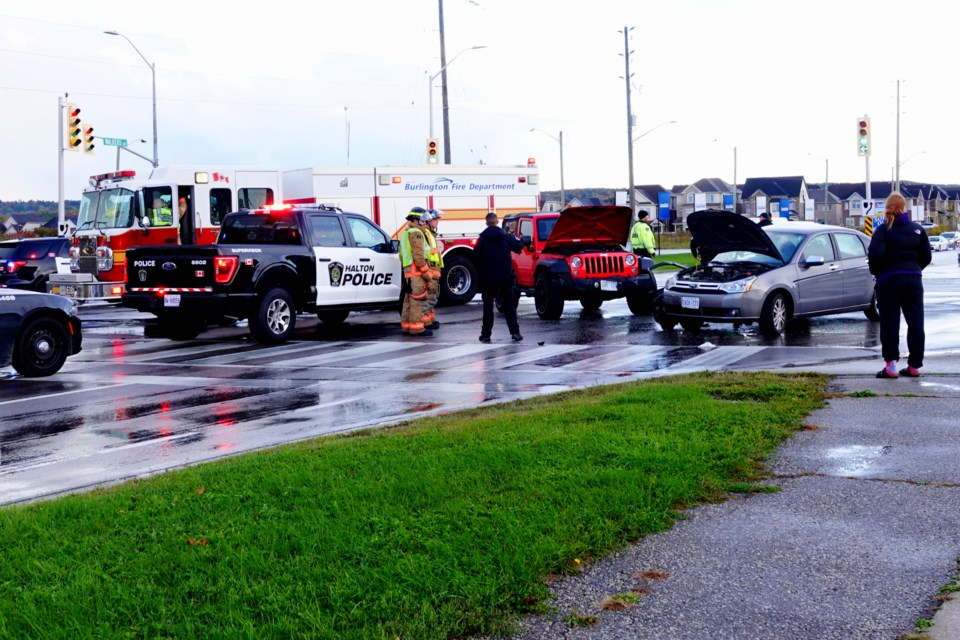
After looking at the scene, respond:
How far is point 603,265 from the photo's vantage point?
61.6 ft

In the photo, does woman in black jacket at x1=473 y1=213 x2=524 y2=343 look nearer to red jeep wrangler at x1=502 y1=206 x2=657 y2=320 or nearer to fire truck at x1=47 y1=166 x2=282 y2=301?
red jeep wrangler at x1=502 y1=206 x2=657 y2=320

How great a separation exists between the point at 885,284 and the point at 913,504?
214 inches

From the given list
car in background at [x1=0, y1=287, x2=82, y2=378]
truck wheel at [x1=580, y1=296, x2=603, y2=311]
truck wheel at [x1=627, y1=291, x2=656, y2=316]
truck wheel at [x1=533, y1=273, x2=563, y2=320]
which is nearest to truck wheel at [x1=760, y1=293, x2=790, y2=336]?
truck wheel at [x1=627, y1=291, x2=656, y2=316]

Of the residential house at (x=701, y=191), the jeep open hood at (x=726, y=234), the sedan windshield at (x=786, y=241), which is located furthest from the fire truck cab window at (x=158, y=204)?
the residential house at (x=701, y=191)

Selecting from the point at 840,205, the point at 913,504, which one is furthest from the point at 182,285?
the point at 840,205

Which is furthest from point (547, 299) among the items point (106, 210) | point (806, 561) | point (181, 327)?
point (806, 561)

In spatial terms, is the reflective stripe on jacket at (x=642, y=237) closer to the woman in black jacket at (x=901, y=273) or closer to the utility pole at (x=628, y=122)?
the woman in black jacket at (x=901, y=273)

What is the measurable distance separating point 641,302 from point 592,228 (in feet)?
5.18

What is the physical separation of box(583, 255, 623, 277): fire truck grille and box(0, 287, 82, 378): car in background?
8.35m

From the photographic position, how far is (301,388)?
471 inches

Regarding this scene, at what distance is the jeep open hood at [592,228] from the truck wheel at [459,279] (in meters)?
4.12

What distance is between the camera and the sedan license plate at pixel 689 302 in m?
16.0

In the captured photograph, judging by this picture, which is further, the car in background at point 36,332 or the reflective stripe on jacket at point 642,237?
the reflective stripe on jacket at point 642,237

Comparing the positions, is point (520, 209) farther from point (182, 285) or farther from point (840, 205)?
point (840, 205)
